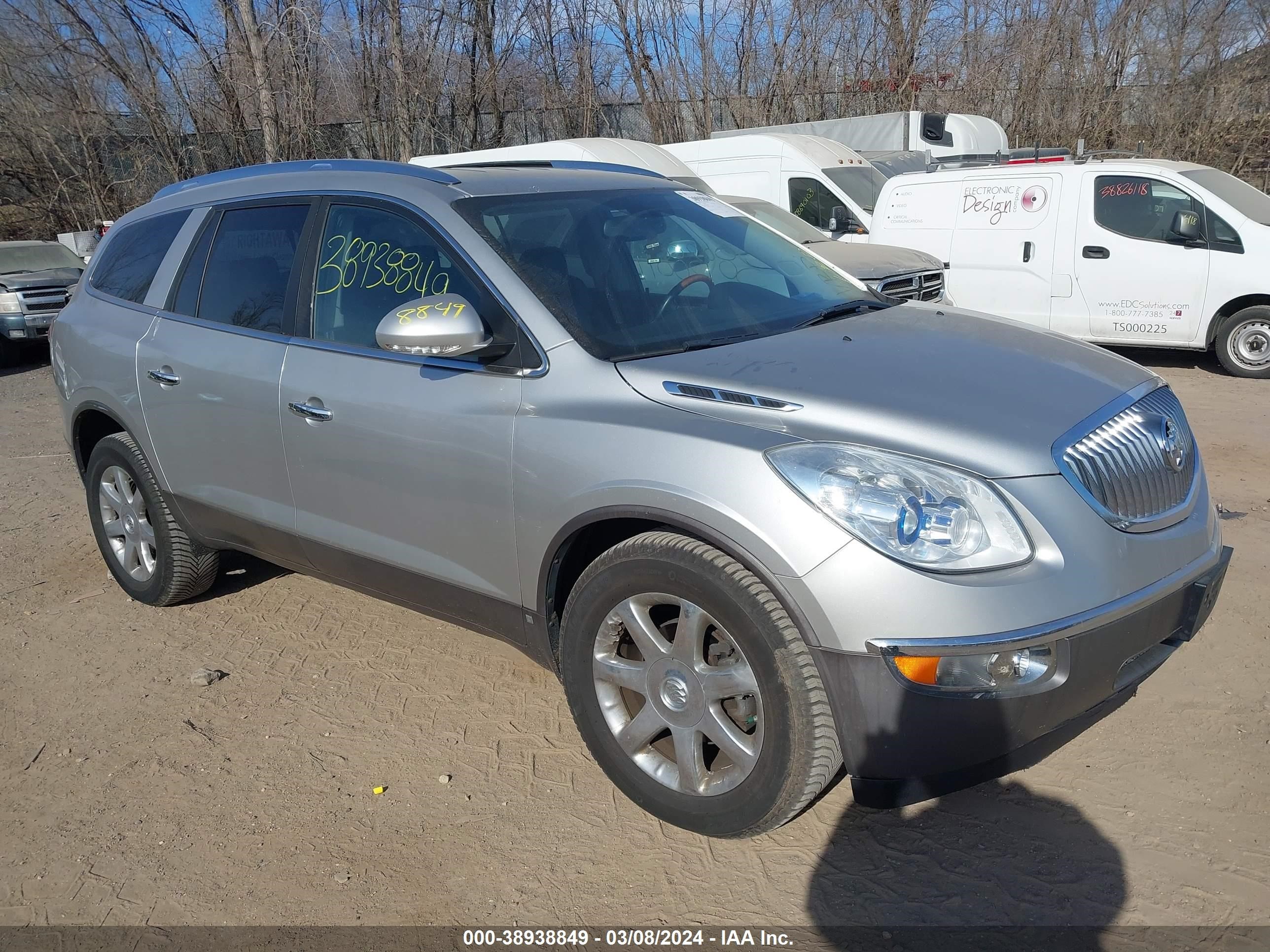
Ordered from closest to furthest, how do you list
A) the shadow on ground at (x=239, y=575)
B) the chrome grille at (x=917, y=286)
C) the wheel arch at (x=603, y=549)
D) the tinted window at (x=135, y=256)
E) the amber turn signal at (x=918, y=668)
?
the amber turn signal at (x=918, y=668), the wheel arch at (x=603, y=549), the tinted window at (x=135, y=256), the shadow on ground at (x=239, y=575), the chrome grille at (x=917, y=286)

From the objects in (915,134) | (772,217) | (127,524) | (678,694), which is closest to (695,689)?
(678,694)

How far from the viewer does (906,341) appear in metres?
3.30

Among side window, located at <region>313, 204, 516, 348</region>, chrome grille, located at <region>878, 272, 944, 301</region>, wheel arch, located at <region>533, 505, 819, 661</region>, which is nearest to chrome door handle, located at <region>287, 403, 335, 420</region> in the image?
side window, located at <region>313, 204, 516, 348</region>

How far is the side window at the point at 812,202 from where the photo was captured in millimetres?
12969

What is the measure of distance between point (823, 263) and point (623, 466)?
1.88 meters

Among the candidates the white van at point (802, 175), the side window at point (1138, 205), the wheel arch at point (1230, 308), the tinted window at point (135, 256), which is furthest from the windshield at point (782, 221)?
the tinted window at point (135, 256)

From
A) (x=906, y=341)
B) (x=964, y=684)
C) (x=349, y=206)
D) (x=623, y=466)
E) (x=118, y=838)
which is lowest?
(x=118, y=838)

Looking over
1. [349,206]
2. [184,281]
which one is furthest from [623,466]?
[184,281]

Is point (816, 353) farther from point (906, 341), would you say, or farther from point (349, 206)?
point (349, 206)

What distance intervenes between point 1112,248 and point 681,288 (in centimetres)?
759

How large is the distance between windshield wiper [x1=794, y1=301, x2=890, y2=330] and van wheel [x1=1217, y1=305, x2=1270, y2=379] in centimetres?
684

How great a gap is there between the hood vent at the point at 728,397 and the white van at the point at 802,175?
10.1 m

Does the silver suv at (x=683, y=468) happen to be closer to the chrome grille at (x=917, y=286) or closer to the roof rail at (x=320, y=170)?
the roof rail at (x=320, y=170)

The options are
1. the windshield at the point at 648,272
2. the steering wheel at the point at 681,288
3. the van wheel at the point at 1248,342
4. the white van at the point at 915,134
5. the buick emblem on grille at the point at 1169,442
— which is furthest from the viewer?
the white van at the point at 915,134
